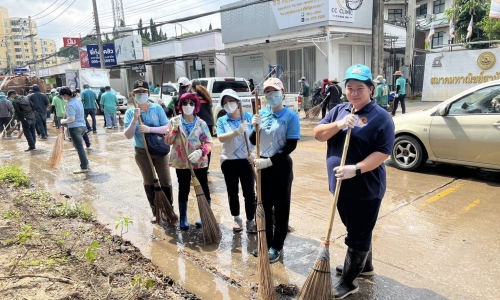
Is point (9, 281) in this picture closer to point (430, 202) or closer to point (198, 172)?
point (198, 172)

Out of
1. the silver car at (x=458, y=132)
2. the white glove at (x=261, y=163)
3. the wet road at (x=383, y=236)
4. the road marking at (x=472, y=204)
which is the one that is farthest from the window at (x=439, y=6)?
the white glove at (x=261, y=163)

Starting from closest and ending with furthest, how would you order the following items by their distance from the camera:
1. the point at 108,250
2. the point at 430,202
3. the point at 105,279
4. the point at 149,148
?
the point at 105,279, the point at 108,250, the point at 149,148, the point at 430,202

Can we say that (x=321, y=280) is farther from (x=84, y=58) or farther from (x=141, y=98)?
(x=84, y=58)

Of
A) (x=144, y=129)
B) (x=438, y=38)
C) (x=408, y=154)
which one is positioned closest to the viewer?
(x=144, y=129)

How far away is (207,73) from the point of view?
86.6 ft

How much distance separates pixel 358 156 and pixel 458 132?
12.9ft

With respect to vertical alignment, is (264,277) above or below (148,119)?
below

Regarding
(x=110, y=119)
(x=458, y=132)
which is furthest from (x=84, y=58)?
(x=458, y=132)

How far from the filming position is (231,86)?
11.6 meters

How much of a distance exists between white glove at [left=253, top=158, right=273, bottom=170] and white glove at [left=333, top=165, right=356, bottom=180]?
0.85m

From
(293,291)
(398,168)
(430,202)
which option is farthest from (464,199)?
(293,291)

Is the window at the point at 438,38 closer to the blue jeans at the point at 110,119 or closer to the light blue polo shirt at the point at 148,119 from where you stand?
the blue jeans at the point at 110,119

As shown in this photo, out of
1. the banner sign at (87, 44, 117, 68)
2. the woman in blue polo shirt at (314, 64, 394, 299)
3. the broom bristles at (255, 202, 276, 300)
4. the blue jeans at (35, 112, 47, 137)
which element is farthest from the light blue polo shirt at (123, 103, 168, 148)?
the banner sign at (87, 44, 117, 68)

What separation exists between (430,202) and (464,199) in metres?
0.51
